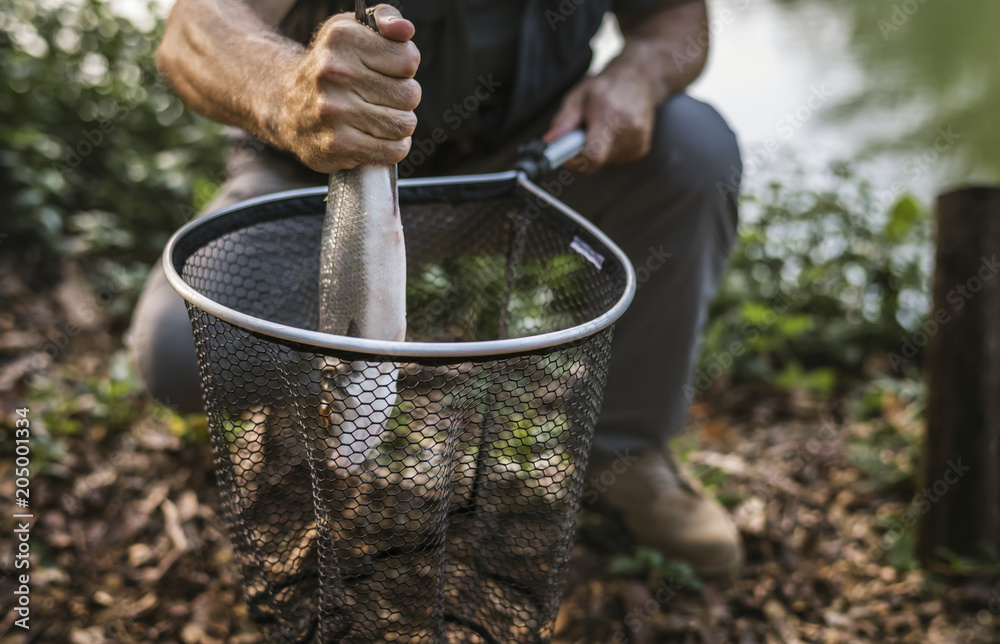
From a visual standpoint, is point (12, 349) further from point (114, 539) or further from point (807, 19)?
point (807, 19)

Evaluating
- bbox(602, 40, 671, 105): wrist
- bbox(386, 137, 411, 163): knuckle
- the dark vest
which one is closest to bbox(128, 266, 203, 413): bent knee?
the dark vest

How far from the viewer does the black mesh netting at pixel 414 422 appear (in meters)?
1.03

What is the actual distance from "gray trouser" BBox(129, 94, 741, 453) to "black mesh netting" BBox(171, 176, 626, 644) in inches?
12.7

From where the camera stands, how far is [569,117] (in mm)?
1611

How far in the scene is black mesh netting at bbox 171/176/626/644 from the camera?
3.36ft

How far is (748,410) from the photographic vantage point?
2678 mm

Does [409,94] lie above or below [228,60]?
above

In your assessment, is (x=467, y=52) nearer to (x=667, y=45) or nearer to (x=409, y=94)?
(x=667, y=45)

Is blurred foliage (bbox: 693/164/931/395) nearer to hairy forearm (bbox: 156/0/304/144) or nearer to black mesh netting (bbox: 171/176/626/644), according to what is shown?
black mesh netting (bbox: 171/176/626/644)

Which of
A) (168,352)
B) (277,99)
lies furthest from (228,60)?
(168,352)

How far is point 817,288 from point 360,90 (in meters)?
2.56

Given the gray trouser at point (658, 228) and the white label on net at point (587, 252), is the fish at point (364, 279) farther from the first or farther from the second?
the gray trouser at point (658, 228)

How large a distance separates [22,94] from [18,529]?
6.86ft

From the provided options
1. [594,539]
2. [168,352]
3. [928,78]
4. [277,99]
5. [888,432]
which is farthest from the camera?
[928,78]
